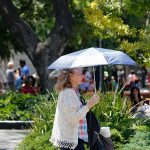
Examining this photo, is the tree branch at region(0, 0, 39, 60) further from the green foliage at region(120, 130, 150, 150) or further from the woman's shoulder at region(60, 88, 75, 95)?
the woman's shoulder at region(60, 88, 75, 95)

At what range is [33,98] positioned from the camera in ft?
56.4

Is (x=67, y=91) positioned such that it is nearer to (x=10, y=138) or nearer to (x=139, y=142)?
(x=139, y=142)

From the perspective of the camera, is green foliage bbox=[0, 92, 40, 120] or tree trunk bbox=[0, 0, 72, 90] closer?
green foliage bbox=[0, 92, 40, 120]

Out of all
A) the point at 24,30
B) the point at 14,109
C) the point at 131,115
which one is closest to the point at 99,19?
the point at 131,115

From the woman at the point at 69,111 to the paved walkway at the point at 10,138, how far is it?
17.0 feet

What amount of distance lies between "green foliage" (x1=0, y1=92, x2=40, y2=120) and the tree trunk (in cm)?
243

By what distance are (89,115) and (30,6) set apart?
20.7m

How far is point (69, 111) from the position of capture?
22.1 ft

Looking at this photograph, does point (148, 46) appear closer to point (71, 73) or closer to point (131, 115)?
point (131, 115)

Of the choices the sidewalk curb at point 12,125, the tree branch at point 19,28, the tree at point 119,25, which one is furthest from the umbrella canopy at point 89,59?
the tree branch at point 19,28

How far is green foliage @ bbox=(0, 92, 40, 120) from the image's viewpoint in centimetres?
1553

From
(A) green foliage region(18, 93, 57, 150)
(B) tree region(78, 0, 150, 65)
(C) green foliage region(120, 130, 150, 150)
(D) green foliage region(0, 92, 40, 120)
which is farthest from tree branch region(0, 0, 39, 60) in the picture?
(C) green foliage region(120, 130, 150, 150)

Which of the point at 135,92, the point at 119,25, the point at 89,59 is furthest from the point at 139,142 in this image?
the point at 135,92

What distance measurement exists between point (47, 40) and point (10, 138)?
23.7 ft
